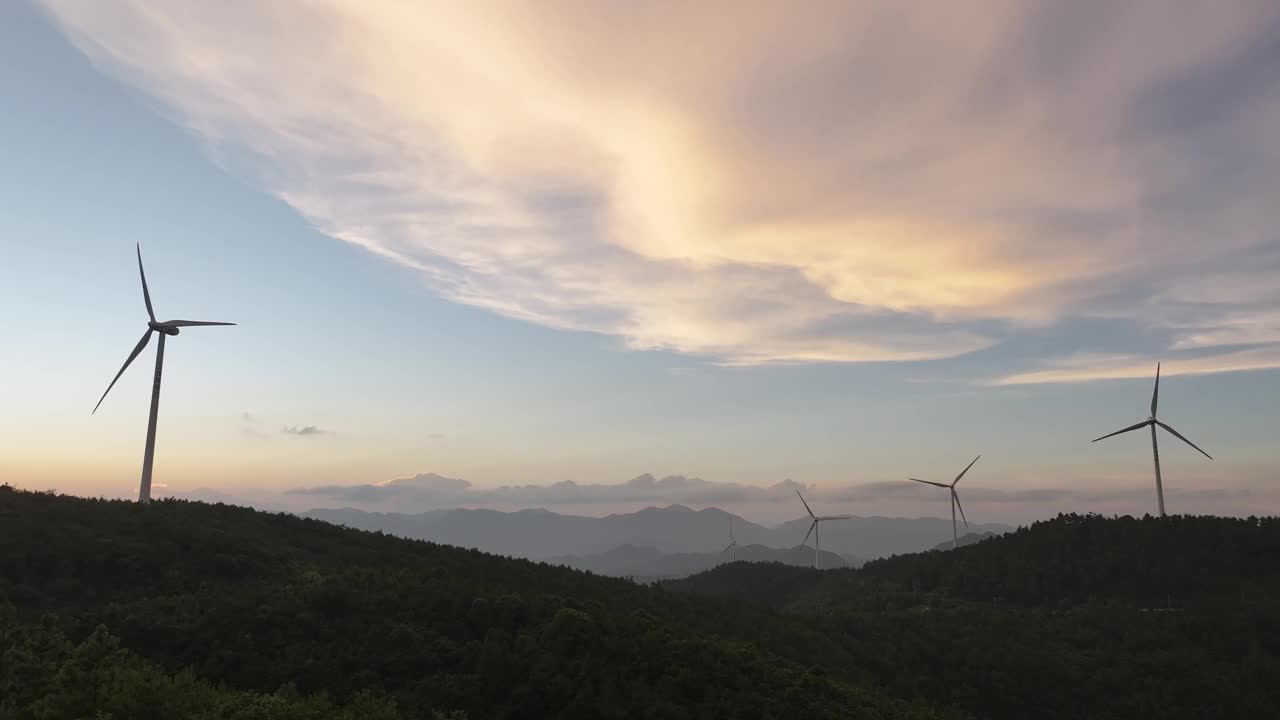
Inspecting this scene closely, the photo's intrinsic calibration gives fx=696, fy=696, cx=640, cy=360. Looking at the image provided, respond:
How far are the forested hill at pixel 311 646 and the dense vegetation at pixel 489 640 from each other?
0.13 metres

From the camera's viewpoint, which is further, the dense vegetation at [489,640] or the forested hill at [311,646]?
the dense vegetation at [489,640]

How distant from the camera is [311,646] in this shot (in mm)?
34938

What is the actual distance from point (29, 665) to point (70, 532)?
25878 mm

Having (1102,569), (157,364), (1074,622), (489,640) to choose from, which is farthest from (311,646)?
(1102,569)

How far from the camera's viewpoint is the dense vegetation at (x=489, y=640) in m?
31.3

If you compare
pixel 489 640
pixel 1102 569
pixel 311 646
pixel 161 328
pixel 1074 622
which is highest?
pixel 161 328

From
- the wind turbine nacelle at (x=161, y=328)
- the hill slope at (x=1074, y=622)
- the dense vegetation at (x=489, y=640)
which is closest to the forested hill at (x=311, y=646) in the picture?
the dense vegetation at (x=489, y=640)

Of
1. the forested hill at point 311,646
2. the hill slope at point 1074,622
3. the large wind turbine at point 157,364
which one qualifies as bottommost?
the hill slope at point 1074,622

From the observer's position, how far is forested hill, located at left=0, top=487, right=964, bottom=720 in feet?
89.6

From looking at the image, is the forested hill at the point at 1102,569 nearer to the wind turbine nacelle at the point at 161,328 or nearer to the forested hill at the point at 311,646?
the forested hill at the point at 311,646

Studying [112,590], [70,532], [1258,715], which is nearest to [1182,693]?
[1258,715]

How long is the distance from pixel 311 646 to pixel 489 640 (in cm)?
874

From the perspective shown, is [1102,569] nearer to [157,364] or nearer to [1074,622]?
[1074,622]

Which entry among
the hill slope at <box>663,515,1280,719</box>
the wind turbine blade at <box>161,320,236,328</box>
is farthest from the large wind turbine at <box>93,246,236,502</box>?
the hill slope at <box>663,515,1280,719</box>
